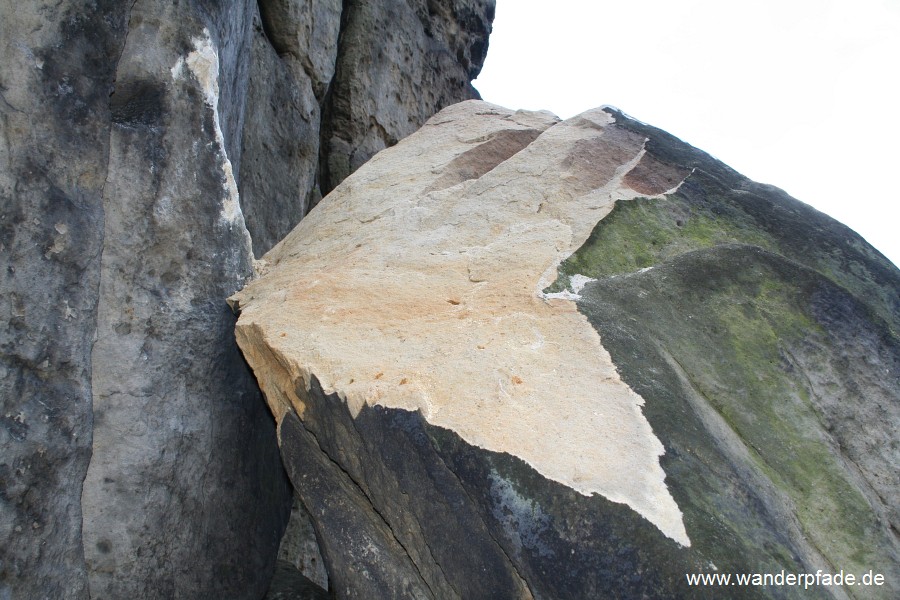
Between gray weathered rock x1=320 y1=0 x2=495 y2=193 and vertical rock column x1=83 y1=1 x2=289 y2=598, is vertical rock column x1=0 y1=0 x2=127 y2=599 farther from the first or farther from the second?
gray weathered rock x1=320 y1=0 x2=495 y2=193

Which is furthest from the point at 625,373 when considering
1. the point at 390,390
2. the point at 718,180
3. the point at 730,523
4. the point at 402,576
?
the point at 718,180

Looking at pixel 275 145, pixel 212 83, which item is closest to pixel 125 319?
pixel 212 83

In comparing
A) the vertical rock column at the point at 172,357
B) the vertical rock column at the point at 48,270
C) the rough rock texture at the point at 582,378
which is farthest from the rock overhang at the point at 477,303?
the vertical rock column at the point at 48,270

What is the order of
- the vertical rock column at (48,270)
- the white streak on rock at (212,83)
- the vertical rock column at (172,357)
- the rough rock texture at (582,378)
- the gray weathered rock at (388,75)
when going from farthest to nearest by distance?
1. the gray weathered rock at (388,75)
2. the white streak on rock at (212,83)
3. the vertical rock column at (172,357)
4. the vertical rock column at (48,270)
5. the rough rock texture at (582,378)

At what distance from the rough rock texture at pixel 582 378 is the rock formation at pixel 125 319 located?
22cm

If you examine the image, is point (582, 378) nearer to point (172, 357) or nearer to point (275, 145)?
point (172, 357)

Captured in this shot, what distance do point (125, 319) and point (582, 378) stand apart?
3.75ft

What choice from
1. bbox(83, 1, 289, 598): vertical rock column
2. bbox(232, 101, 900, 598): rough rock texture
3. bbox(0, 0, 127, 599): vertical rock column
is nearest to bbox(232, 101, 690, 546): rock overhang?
bbox(232, 101, 900, 598): rough rock texture

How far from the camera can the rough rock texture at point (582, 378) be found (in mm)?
1586

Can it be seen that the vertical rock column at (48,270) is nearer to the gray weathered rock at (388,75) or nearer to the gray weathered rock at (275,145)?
the gray weathered rock at (275,145)

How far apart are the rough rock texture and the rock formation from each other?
0.22 m

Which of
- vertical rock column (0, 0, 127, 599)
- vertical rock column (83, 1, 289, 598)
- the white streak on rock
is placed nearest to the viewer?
vertical rock column (0, 0, 127, 599)

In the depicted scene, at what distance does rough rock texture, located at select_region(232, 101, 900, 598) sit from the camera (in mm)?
1586

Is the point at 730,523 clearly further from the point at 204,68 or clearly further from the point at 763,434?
the point at 204,68
